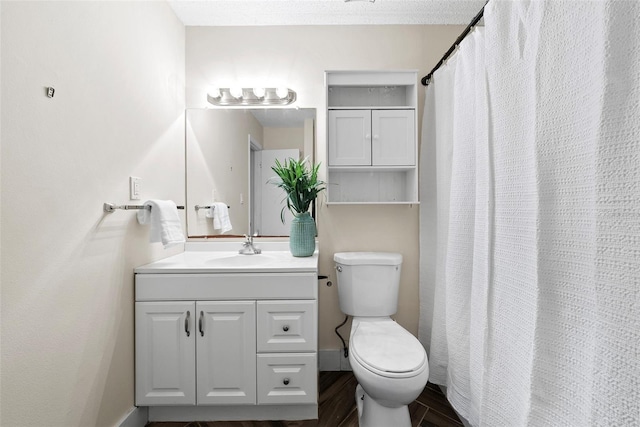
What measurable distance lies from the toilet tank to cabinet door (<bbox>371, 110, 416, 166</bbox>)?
620 millimetres

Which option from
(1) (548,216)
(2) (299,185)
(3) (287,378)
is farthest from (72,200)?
(1) (548,216)

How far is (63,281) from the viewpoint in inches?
43.1

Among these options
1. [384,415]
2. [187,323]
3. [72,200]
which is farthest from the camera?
[187,323]

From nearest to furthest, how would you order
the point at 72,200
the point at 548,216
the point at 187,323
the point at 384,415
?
the point at 548,216 < the point at 72,200 < the point at 384,415 < the point at 187,323

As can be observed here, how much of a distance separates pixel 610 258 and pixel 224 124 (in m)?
2.07

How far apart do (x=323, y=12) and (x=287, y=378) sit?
86.7 inches

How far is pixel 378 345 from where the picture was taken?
1.47 metres

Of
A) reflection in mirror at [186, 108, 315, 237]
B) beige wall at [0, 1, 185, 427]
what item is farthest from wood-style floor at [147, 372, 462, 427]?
reflection in mirror at [186, 108, 315, 237]

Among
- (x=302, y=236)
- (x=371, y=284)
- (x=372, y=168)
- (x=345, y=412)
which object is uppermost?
(x=372, y=168)

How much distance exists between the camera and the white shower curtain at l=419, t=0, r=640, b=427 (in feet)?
2.26

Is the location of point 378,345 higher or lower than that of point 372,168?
lower

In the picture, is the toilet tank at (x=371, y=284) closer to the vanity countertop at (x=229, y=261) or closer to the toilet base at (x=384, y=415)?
the vanity countertop at (x=229, y=261)

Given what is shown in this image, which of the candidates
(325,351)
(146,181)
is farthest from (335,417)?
(146,181)

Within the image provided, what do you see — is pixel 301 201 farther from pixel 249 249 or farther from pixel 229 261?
pixel 229 261
